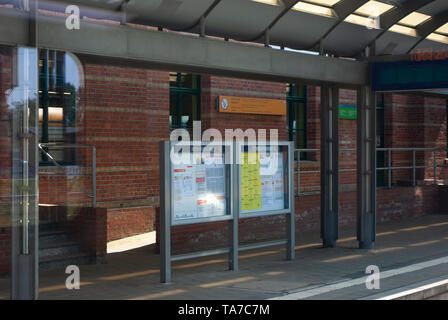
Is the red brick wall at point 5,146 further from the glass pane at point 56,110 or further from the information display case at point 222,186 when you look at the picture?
the glass pane at point 56,110

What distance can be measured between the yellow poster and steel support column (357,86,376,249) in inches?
85.7

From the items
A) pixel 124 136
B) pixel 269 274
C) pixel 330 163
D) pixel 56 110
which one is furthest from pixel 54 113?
pixel 269 274

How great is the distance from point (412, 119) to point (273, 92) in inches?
207

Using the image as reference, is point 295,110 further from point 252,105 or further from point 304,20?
Answer: point 304,20

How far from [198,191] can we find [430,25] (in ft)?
16.4

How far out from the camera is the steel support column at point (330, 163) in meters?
10.3

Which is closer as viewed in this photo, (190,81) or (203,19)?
(203,19)

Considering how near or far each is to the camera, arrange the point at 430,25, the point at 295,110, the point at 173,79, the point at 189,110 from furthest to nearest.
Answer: the point at 295,110 < the point at 189,110 < the point at 173,79 < the point at 430,25

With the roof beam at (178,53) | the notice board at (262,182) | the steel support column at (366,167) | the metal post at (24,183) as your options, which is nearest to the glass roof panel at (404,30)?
the roof beam at (178,53)

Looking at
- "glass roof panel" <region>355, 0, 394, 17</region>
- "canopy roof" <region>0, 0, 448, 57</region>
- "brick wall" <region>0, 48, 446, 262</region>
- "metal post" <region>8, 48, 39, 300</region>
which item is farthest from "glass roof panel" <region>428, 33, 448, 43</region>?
"metal post" <region>8, 48, 39, 300</region>

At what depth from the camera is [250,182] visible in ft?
28.8

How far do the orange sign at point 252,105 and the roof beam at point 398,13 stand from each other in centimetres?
397
